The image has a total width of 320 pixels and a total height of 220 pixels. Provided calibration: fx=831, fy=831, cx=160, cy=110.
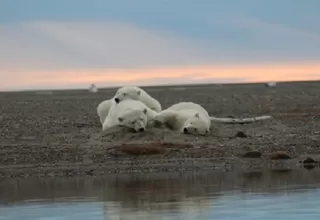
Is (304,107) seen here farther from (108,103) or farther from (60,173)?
(60,173)

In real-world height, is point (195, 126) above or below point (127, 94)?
below

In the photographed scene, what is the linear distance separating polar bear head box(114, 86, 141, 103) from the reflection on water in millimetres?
6585

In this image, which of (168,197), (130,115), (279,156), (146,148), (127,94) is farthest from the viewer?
(127,94)

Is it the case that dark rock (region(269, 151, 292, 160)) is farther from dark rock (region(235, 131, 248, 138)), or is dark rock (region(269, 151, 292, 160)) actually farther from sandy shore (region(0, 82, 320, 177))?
dark rock (region(235, 131, 248, 138))

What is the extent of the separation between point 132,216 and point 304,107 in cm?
2146

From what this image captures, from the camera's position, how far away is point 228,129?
2125 cm

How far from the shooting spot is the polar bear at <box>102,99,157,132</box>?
1931 centimetres

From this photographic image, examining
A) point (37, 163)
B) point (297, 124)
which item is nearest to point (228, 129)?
point (297, 124)

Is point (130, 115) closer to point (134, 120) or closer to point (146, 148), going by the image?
point (134, 120)

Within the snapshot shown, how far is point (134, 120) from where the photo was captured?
63.3ft

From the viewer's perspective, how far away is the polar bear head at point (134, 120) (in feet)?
63.2

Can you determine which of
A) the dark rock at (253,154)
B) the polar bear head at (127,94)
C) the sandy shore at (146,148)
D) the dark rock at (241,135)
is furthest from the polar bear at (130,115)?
the dark rock at (253,154)

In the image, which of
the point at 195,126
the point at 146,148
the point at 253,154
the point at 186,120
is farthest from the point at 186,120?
the point at 253,154

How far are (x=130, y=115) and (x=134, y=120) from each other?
0.18 m
